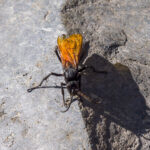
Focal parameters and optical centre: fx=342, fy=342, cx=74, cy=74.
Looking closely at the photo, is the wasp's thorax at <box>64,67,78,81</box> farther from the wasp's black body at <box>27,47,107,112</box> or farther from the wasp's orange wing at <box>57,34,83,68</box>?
the wasp's orange wing at <box>57,34,83,68</box>

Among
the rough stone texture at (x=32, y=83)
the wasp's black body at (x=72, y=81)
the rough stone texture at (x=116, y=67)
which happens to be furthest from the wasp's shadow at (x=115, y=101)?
the rough stone texture at (x=32, y=83)

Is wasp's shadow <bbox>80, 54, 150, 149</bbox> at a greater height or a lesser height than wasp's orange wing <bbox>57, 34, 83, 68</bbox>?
lesser

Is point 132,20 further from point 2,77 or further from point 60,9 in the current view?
point 2,77

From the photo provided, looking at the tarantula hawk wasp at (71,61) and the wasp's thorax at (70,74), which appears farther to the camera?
the wasp's thorax at (70,74)

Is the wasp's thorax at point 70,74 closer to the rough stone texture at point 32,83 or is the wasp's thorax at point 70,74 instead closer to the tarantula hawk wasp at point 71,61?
the tarantula hawk wasp at point 71,61

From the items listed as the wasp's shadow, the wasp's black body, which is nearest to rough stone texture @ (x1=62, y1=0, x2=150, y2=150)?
the wasp's shadow

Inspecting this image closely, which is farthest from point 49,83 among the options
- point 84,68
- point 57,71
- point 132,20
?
point 132,20

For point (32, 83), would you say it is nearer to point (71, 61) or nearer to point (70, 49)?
point (71, 61)
